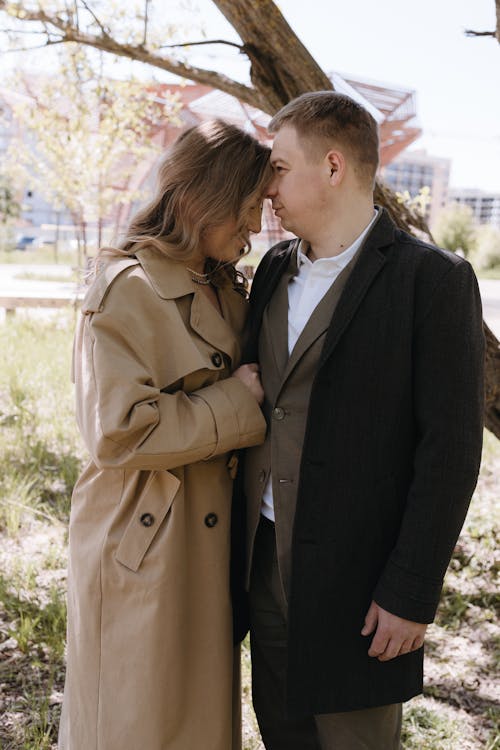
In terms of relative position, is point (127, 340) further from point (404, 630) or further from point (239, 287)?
point (404, 630)

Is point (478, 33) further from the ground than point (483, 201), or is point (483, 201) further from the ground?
point (483, 201)

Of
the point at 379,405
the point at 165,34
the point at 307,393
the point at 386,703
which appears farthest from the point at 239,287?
the point at 165,34

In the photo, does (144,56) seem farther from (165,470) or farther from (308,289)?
(165,470)

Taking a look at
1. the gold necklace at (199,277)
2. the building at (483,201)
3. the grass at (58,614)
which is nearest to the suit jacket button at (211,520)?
the gold necklace at (199,277)

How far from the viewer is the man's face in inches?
81.4

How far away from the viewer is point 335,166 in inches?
81.1

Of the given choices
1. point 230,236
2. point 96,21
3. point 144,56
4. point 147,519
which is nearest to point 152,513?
point 147,519

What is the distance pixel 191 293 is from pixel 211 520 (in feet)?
2.23

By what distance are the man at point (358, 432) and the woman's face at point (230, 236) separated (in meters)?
0.10

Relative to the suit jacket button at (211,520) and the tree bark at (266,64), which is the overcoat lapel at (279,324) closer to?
the suit jacket button at (211,520)

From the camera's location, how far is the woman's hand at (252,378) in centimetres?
210

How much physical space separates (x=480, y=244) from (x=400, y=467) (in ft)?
150

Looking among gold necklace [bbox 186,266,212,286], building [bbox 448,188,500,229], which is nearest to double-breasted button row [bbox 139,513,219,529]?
gold necklace [bbox 186,266,212,286]

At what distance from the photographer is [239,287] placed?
242 cm
